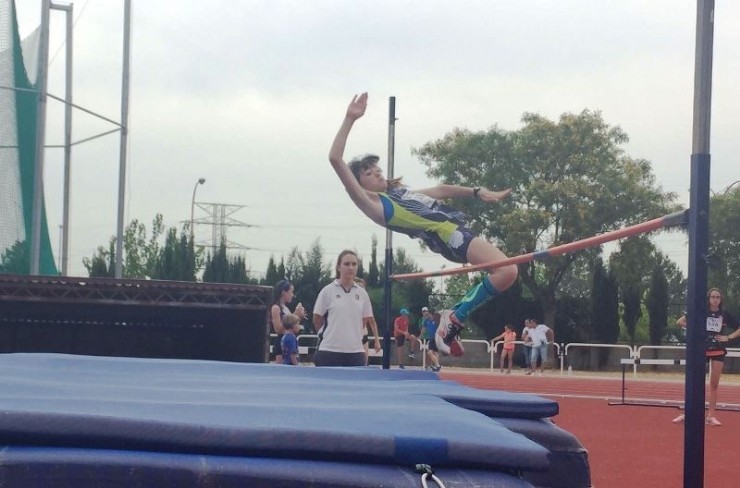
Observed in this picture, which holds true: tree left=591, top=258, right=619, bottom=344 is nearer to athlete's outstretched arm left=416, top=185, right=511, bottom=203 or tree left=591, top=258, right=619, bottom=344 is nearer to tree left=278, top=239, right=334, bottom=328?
tree left=278, top=239, right=334, bottom=328


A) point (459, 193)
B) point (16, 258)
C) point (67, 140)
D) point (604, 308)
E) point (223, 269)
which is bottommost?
point (604, 308)

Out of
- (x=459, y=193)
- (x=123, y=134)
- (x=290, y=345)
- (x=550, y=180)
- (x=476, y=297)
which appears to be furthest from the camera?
(x=550, y=180)

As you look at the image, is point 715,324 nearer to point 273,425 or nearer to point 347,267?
point 347,267

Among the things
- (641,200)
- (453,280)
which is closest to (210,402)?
(641,200)

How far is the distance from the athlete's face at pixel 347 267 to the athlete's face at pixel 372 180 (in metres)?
0.61

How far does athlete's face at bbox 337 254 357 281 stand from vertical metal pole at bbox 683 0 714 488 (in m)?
3.24

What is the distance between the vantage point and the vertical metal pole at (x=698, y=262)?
288 cm

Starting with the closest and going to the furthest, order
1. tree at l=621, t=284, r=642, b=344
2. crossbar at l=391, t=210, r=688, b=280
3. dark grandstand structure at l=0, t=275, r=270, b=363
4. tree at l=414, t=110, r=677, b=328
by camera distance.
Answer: crossbar at l=391, t=210, r=688, b=280, dark grandstand structure at l=0, t=275, r=270, b=363, tree at l=414, t=110, r=677, b=328, tree at l=621, t=284, r=642, b=344

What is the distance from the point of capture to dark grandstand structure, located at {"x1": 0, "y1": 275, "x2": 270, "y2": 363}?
9797mm

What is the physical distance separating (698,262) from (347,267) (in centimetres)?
331

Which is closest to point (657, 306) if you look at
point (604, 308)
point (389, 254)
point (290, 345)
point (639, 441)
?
point (604, 308)

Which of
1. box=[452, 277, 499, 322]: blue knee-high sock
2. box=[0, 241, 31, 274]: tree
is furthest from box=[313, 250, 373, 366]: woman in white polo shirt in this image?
box=[0, 241, 31, 274]: tree

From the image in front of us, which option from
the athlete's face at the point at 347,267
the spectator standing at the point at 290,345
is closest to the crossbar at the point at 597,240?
the athlete's face at the point at 347,267

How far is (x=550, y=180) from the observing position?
81.6 ft
